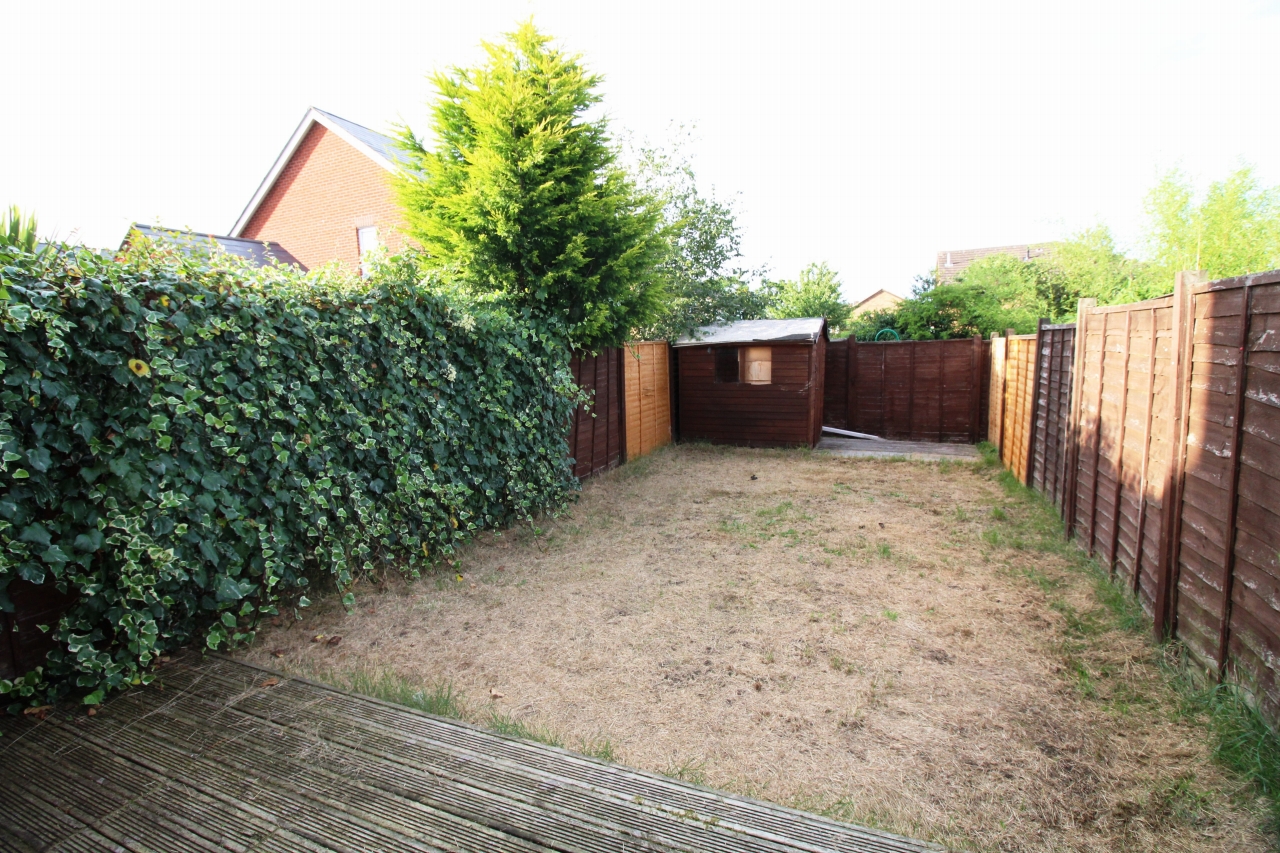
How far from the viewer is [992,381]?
1002 cm

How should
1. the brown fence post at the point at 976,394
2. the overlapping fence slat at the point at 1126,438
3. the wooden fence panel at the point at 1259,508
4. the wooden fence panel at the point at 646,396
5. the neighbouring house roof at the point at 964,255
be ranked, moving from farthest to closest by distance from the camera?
1. the neighbouring house roof at the point at 964,255
2. the brown fence post at the point at 976,394
3. the wooden fence panel at the point at 646,396
4. the overlapping fence slat at the point at 1126,438
5. the wooden fence panel at the point at 1259,508

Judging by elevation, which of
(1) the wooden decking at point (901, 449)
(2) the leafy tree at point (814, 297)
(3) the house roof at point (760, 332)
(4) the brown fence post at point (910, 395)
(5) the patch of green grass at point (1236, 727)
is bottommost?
(1) the wooden decking at point (901, 449)

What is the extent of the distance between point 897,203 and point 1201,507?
80.4ft

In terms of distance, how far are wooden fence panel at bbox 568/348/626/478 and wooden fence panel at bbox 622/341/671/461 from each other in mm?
256

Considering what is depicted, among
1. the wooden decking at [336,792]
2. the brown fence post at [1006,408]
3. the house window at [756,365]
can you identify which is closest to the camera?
the wooden decking at [336,792]

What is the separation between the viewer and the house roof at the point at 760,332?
9.80 m

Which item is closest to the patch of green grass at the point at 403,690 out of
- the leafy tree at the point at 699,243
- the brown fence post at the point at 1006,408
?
the brown fence post at the point at 1006,408

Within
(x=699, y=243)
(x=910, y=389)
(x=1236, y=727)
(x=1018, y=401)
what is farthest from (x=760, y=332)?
(x=1236, y=727)

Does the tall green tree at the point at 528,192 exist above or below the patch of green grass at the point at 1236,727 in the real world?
above

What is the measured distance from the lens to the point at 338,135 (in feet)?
Answer: 46.6

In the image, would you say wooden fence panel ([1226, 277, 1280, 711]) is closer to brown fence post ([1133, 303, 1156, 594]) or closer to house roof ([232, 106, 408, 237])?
brown fence post ([1133, 303, 1156, 594])

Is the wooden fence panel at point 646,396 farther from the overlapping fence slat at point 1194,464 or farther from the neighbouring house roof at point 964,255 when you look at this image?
the neighbouring house roof at point 964,255

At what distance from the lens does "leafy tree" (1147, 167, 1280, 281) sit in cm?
2067

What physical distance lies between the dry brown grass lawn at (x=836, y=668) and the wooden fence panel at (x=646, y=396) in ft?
10.9
